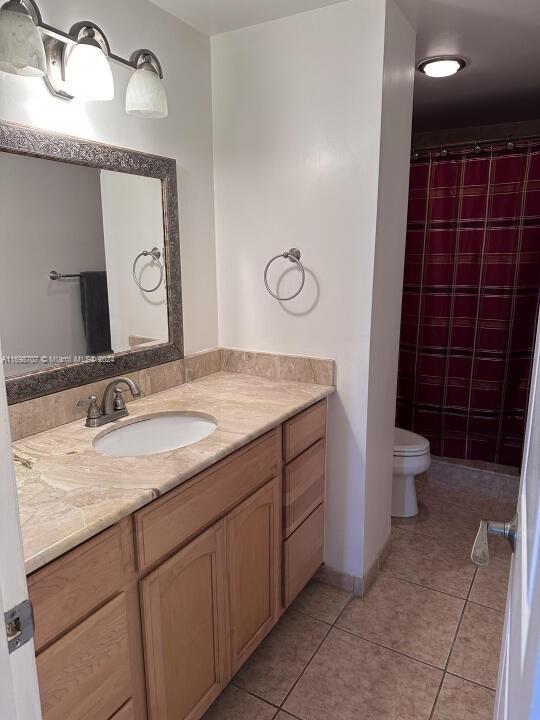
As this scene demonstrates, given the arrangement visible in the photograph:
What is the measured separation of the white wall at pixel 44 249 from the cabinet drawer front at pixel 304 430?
2.41 feet

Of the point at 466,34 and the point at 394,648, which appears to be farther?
the point at 466,34

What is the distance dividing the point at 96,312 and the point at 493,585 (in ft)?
6.44

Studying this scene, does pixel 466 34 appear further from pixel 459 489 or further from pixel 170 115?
pixel 459 489

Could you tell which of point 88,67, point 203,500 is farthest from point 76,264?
point 203,500

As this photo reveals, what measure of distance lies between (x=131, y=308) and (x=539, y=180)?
224 centimetres

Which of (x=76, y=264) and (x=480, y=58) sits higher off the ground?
(x=480, y=58)

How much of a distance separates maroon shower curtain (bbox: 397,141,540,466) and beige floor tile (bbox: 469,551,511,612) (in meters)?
0.88

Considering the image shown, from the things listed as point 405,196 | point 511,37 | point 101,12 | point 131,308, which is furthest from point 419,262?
point 101,12

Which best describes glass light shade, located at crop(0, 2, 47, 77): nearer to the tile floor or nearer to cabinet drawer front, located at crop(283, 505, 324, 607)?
cabinet drawer front, located at crop(283, 505, 324, 607)

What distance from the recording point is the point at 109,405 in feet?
5.34

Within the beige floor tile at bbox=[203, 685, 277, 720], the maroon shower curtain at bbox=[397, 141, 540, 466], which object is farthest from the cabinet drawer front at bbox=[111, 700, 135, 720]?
the maroon shower curtain at bbox=[397, 141, 540, 466]

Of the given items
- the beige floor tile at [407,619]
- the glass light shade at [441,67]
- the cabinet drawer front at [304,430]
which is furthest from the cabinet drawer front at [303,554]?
the glass light shade at [441,67]

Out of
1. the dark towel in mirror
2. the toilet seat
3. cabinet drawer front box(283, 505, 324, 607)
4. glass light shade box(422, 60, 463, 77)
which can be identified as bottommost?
cabinet drawer front box(283, 505, 324, 607)

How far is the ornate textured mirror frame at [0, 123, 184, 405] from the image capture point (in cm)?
141
